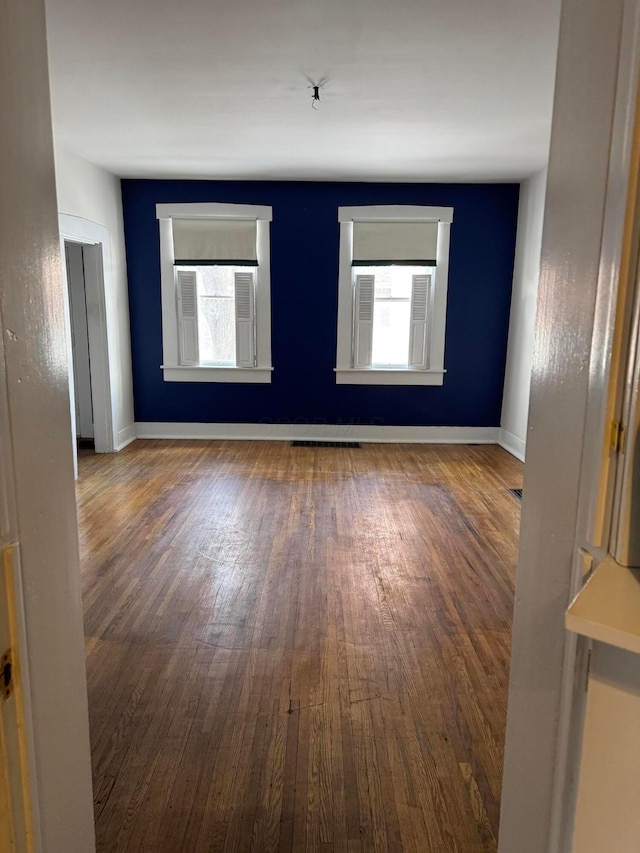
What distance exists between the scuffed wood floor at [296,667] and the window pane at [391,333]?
2.19 metres

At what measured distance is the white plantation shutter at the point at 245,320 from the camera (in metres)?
6.19

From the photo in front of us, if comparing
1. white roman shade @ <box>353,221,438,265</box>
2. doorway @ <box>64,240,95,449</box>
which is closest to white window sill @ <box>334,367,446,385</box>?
white roman shade @ <box>353,221,438,265</box>

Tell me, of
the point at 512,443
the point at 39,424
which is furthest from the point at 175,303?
the point at 39,424

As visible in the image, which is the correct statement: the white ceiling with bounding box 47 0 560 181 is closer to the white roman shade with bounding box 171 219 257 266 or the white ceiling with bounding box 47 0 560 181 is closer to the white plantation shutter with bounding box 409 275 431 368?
the white roman shade with bounding box 171 219 257 266

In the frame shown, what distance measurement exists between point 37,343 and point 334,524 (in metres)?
3.25

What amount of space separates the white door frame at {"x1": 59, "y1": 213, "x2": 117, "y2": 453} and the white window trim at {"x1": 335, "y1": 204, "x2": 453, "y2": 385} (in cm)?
240

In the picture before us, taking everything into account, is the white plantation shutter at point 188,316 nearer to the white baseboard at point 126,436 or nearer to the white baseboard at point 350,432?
the white baseboard at point 350,432

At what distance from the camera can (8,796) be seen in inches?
34.4

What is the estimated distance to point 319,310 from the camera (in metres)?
6.24

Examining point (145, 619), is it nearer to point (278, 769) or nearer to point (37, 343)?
point (278, 769)

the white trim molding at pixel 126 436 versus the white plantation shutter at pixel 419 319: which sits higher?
the white plantation shutter at pixel 419 319

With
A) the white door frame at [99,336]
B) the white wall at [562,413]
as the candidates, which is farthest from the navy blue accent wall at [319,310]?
the white wall at [562,413]

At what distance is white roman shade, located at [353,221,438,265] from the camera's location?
6086mm

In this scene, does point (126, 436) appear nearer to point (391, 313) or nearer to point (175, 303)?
point (175, 303)
